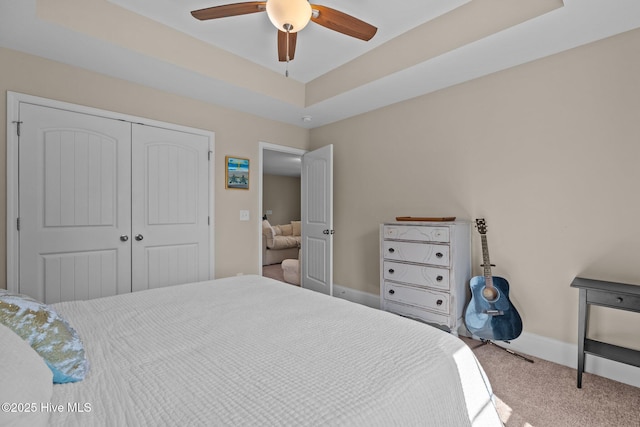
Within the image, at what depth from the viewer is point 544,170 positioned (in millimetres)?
2320

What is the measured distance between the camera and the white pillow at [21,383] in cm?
57

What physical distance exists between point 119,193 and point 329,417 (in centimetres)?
284

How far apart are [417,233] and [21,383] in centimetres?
251

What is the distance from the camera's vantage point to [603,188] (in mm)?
2076

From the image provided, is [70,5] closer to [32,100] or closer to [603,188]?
[32,100]

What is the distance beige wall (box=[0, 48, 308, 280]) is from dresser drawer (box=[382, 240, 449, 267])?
5.65 feet

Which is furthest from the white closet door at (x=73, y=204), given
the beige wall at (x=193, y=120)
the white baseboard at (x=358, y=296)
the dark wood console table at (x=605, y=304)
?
the dark wood console table at (x=605, y=304)

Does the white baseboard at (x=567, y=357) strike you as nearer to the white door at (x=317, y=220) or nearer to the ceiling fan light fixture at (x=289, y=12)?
the white door at (x=317, y=220)

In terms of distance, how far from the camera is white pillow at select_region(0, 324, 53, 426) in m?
0.57

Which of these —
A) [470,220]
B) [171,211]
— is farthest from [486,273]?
[171,211]

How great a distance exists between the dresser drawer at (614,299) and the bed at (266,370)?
1.28 metres

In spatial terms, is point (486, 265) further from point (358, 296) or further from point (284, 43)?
point (284, 43)

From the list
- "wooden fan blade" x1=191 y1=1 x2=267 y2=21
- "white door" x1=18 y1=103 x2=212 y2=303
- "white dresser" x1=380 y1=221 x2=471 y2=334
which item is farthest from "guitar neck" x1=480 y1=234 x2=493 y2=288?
"white door" x1=18 y1=103 x2=212 y2=303

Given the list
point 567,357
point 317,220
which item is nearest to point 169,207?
point 317,220
